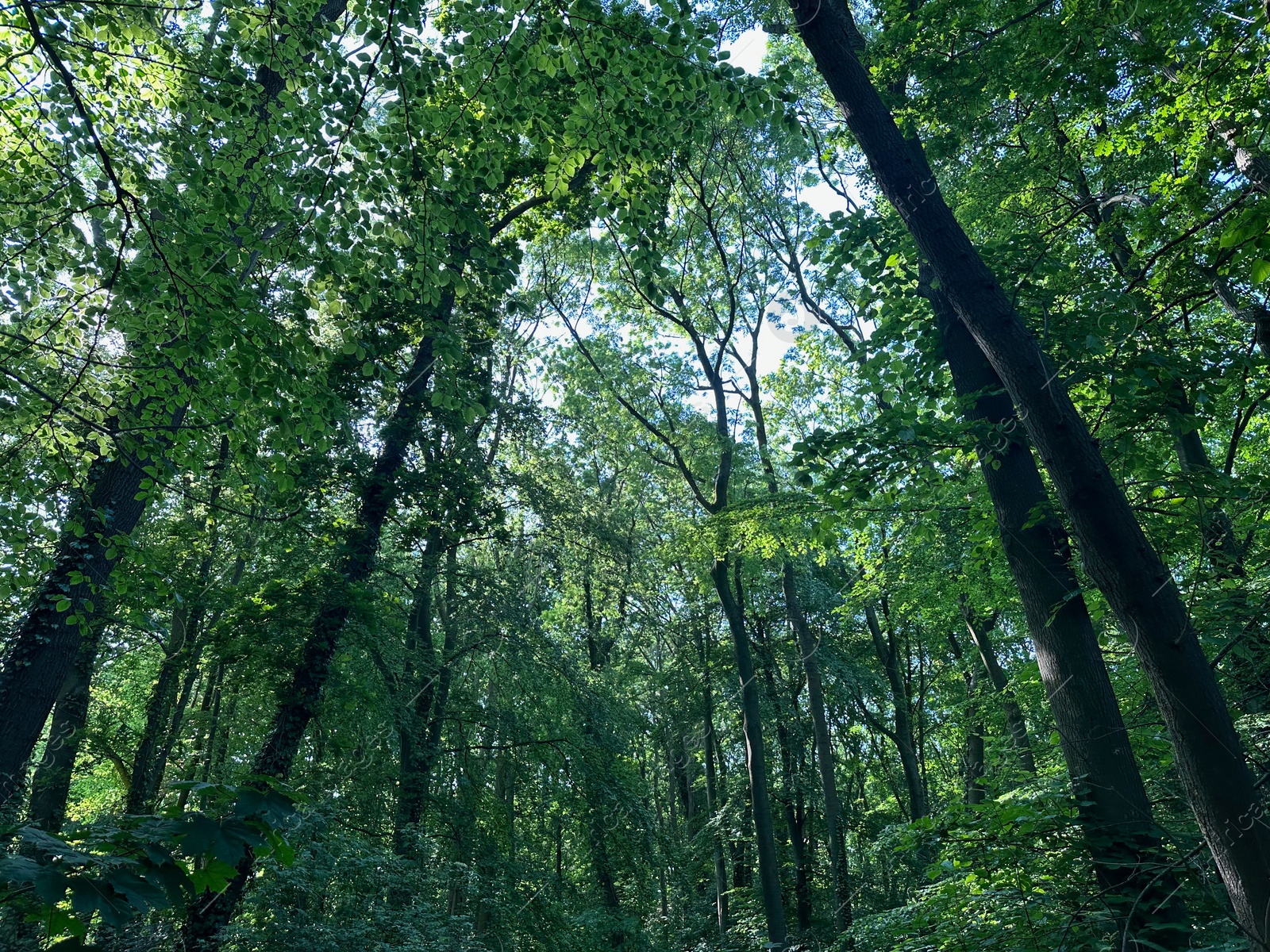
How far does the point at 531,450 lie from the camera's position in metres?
11.5

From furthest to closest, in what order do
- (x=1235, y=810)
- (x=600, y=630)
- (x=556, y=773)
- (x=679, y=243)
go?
(x=600, y=630)
(x=679, y=243)
(x=556, y=773)
(x=1235, y=810)

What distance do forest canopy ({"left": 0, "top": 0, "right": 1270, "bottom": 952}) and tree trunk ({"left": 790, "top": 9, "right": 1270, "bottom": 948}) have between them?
2 cm

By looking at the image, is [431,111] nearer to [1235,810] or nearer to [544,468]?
[1235,810]

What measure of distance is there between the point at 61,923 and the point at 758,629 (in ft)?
63.2

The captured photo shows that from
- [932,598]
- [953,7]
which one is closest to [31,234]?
[953,7]

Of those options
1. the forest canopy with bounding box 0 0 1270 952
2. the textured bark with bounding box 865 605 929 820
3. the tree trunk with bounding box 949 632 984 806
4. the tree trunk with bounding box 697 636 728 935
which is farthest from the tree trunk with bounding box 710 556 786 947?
the textured bark with bounding box 865 605 929 820

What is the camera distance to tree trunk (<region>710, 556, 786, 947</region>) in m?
11.9

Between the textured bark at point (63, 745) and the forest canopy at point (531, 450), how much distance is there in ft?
0.33

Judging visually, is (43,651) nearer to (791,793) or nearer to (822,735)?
(822,735)

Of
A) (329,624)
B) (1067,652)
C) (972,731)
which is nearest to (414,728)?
(329,624)

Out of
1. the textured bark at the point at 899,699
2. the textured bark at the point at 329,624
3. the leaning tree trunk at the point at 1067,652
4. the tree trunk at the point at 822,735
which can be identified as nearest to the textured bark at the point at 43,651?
the textured bark at the point at 329,624

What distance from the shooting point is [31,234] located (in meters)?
4.35

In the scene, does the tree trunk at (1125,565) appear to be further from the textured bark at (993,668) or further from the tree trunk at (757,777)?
the textured bark at (993,668)

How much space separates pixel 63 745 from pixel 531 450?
6820 millimetres
